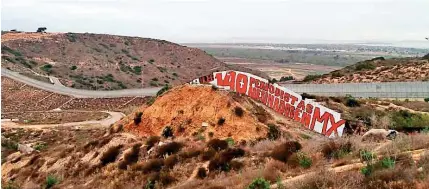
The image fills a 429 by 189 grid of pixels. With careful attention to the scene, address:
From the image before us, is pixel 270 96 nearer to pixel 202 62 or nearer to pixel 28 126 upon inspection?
pixel 28 126

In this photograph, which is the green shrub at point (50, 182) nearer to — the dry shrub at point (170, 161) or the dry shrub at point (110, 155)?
the dry shrub at point (110, 155)

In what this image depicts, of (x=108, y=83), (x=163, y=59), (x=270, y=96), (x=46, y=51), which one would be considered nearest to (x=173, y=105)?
(x=270, y=96)

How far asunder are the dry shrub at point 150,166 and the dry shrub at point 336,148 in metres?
7.09

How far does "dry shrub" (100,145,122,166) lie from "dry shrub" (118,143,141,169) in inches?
48.2

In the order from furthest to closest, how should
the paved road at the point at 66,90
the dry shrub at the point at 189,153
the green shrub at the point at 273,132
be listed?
the paved road at the point at 66,90, the green shrub at the point at 273,132, the dry shrub at the point at 189,153

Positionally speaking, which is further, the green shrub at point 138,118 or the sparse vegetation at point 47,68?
the sparse vegetation at point 47,68

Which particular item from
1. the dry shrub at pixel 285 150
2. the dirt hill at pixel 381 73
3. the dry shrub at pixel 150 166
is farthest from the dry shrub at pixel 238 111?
the dirt hill at pixel 381 73

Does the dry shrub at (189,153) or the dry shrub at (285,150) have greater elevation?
the dry shrub at (285,150)

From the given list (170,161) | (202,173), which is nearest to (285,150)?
(202,173)

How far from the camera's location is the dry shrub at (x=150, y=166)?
1964 centimetres

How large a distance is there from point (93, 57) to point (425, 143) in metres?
145

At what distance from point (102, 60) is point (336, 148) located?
462 ft

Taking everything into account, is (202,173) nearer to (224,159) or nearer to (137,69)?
(224,159)

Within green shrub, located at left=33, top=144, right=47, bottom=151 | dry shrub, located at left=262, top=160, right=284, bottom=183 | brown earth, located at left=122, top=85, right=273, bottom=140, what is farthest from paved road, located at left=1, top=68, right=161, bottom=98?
dry shrub, located at left=262, top=160, right=284, bottom=183
